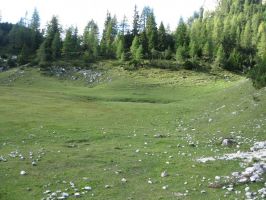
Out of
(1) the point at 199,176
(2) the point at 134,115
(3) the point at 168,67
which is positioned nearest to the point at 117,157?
(1) the point at 199,176

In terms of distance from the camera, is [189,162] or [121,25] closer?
[189,162]

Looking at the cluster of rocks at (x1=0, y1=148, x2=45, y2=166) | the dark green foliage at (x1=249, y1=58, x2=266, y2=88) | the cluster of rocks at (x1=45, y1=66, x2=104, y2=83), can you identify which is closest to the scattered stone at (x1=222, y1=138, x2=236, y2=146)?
the cluster of rocks at (x1=0, y1=148, x2=45, y2=166)

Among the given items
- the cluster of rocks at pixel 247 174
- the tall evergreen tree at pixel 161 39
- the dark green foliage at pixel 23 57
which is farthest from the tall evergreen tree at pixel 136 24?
the cluster of rocks at pixel 247 174

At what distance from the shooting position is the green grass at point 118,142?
22.2 metres

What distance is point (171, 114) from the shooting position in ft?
176

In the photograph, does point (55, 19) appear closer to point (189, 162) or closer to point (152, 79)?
point (152, 79)

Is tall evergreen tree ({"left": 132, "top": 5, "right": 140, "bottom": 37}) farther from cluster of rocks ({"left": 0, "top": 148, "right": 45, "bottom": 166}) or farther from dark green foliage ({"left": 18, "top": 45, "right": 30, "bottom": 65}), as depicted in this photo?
cluster of rocks ({"left": 0, "top": 148, "right": 45, "bottom": 166})

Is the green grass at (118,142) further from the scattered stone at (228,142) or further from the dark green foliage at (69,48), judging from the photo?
the dark green foliage at (69,48)

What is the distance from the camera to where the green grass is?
22250 millimetres

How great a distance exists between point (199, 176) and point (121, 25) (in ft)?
530

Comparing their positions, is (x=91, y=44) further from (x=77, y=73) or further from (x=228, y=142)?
(x=228, y=142)

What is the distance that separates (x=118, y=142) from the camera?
1373 inches

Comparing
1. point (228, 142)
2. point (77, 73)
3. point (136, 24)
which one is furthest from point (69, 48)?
point (228, 142)

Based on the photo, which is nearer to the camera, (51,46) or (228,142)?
(228,142)
